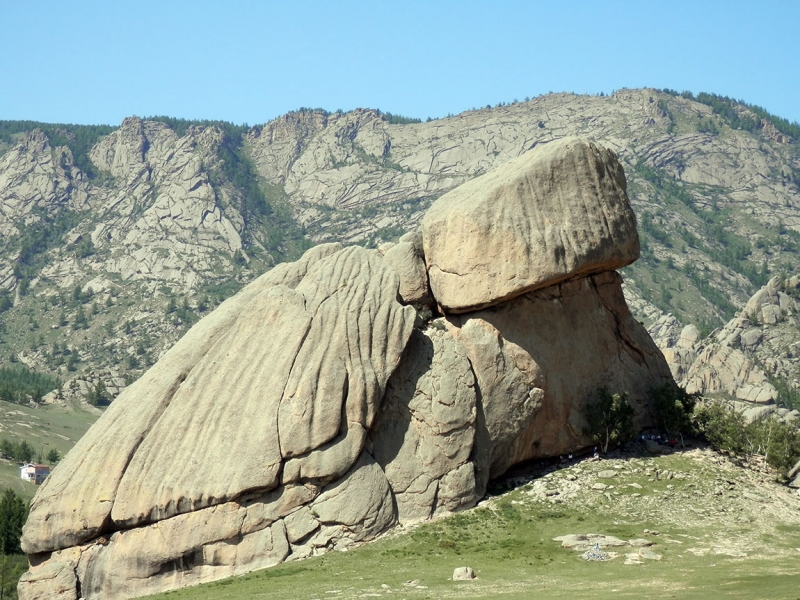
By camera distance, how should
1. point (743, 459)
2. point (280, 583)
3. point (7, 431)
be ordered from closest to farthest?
1. point (280, 583)
2. point (743, 459)
3. point (7, 431)

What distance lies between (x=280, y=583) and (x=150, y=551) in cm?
716

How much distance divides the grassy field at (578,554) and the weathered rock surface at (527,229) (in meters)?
11.2

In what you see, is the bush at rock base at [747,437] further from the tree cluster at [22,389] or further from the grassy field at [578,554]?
the tree cluster at [22,389]

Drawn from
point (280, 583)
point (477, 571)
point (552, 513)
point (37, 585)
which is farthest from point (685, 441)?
point (37, 585)

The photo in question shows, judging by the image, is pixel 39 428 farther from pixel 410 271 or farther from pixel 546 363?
pixel 546 363

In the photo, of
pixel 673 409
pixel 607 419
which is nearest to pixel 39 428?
→ pixel 607 419

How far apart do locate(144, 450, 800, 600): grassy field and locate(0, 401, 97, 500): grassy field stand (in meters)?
77.3

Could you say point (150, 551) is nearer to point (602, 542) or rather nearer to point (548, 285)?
point (602, 542)

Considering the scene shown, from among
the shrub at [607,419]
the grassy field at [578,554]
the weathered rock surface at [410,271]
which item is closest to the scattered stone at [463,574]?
the grassy field at [578,554]

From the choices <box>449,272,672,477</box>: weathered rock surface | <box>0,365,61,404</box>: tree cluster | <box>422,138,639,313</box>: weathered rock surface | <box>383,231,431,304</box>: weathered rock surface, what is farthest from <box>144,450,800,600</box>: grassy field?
<box>0,365,61,404</box>: tree cluster

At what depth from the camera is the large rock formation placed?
46.7 meters

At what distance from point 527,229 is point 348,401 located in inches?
518

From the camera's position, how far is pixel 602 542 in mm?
46312

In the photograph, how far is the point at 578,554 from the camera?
4531 centimetres
